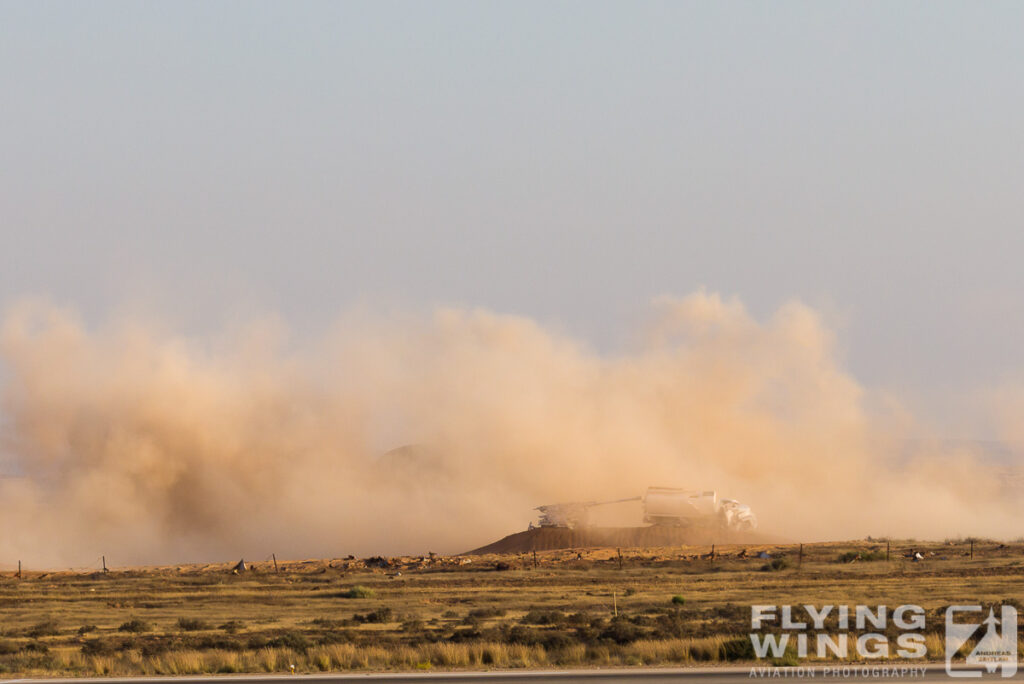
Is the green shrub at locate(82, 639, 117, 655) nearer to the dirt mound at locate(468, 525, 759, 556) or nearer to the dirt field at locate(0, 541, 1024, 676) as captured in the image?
the dirt field at locate(0, 541, 1024, 676)

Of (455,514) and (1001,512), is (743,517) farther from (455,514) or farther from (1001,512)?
(1001,512)

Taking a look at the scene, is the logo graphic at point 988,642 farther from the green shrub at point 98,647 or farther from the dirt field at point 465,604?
the green shrub at point 98,647

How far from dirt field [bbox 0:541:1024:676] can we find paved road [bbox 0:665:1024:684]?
78.3 inches

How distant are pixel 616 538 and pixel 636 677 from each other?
62184mm

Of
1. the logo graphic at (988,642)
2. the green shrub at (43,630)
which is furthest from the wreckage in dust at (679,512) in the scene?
the green shrub at (43,630)

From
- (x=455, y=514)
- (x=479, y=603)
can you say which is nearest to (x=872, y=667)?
(x=479, y=603)

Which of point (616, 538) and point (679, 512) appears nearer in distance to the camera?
point (679, 512)

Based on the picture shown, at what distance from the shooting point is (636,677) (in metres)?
23.4

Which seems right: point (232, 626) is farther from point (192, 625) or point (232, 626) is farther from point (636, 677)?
point (636, 677)

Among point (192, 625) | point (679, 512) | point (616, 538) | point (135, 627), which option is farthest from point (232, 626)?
point (679, 512)

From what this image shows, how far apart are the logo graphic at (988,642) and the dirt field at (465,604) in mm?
631

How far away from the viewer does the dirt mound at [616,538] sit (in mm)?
83562

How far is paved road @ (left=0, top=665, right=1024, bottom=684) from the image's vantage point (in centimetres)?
2204

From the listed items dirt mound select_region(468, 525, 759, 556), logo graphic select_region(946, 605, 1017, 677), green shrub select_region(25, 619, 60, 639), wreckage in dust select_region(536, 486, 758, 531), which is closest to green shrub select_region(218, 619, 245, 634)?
green shrub select_region(25, 619, 60, 639)
